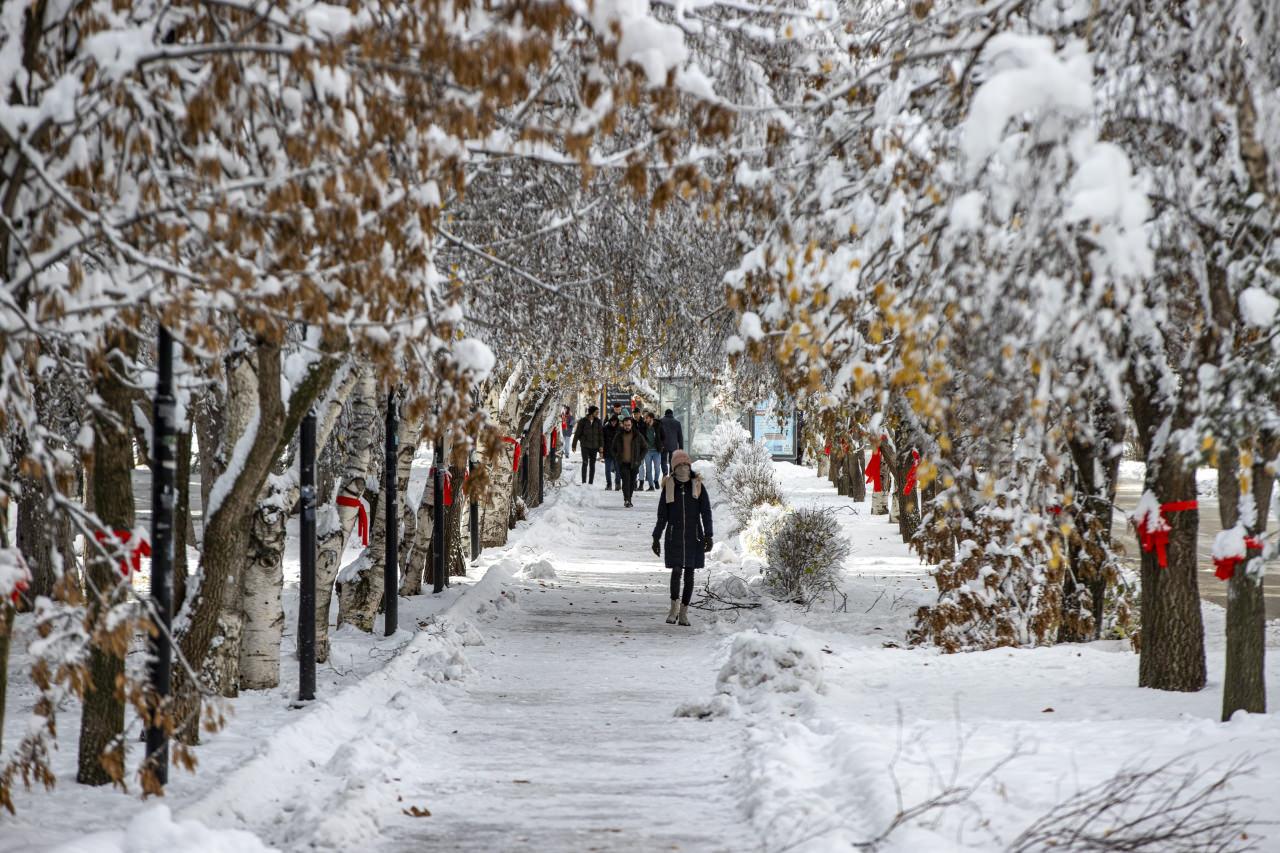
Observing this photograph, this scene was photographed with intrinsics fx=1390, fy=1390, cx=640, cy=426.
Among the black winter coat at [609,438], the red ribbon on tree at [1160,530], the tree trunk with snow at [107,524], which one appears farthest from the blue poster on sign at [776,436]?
the tree trunk with snow at [107,524]

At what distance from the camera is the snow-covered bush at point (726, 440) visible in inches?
1421

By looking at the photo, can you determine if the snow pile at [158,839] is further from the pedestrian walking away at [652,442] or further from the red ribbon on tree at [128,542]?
the pedestrian walking away at [652,442]

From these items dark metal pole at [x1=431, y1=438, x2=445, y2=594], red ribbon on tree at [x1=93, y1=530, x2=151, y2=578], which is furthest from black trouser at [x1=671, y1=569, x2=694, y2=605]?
red ribbon on tree at [x1=93, y1=530, x2=151, y2=578]

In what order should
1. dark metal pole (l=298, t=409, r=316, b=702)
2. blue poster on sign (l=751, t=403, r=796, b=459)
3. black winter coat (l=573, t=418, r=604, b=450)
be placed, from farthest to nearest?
blue poster on sign (l=751, t=403, r=796, b=459), black winter coat (l=573, t=418, r=604, b=450), dark metal pole (l=298, t=409, r=316, b=702)

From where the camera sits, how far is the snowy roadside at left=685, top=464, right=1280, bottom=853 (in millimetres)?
5766

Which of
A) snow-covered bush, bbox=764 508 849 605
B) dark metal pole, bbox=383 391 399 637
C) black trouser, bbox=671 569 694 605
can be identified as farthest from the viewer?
snow-covered bush, bbox=764 508 849 605

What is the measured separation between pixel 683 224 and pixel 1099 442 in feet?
11.1

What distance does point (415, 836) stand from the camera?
5988 mm

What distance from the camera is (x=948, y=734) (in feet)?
24.6

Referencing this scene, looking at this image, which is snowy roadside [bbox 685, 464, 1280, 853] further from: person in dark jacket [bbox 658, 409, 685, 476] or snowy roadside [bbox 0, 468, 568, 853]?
person in dark jacket [bbox 658, 409, 685, 476]

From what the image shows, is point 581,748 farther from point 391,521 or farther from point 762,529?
point 762,529

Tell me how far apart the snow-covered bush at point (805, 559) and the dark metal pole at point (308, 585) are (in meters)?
7.09

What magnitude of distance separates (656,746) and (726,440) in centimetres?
2970

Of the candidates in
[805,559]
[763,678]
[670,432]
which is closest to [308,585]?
[763,678]
